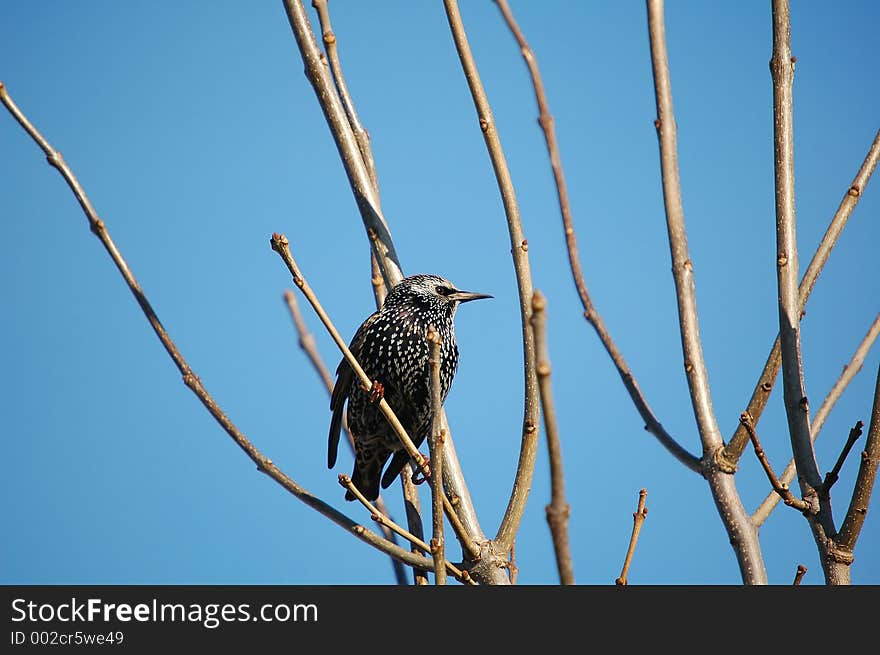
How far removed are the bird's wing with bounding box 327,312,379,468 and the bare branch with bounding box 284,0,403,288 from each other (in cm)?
111

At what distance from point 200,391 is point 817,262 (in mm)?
2040

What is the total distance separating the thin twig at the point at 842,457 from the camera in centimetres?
243

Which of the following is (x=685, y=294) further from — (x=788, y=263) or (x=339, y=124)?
(x=339, y=124)

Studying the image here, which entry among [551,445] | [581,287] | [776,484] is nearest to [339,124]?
[581,287]

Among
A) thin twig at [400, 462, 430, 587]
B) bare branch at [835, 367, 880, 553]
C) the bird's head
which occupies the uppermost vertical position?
the bird's head

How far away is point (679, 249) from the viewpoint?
3035 millimetres

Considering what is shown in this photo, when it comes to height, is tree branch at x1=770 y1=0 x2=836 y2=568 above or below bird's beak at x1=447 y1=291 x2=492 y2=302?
below

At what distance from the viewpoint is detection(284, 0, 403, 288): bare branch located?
3.49 meters

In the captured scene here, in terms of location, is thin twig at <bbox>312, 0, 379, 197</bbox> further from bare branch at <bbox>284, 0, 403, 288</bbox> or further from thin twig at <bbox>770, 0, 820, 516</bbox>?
thin twig at <bbox>770, 0, 820, 516</bbox>

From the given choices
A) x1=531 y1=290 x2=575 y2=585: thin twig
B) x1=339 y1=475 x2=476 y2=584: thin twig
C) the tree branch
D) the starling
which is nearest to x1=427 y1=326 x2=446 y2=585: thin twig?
x1=339 y1=475 x2=476 y2=584: thin twig

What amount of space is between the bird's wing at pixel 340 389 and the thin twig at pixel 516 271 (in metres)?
1.92

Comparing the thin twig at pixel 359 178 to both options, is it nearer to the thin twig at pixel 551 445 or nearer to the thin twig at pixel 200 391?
the thin twig at pixel 200 391

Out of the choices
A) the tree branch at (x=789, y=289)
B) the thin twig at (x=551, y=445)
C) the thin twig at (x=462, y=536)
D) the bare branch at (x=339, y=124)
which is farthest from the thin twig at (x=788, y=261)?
the bare branch at (x=339, y=124)
